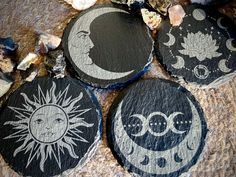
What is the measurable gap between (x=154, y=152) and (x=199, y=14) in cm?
41

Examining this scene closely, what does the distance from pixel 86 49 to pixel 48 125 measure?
22 centimetres

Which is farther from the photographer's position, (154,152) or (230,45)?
(230,45)

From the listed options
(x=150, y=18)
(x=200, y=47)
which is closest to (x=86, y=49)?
(x=150, y=18)

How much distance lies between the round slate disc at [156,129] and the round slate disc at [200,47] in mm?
60

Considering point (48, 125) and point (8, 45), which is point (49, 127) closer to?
point (48, 125)

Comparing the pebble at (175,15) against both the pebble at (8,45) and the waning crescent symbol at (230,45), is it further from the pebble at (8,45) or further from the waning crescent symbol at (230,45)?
the pebble at (8,45)

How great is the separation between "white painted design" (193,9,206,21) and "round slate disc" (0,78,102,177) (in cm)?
36

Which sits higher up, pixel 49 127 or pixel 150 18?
pixel 150 18

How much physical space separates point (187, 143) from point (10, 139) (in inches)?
16.0

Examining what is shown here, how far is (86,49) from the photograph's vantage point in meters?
0.98

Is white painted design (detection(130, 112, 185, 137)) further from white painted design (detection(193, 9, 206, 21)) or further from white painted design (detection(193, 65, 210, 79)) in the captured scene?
white painted design (detection(193, 9, 206, 21))

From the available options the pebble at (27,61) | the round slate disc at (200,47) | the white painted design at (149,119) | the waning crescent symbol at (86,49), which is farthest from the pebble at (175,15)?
the pebble at (27,61)

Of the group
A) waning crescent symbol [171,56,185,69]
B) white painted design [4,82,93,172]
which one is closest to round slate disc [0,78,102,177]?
white painted design [4,82,93,172]

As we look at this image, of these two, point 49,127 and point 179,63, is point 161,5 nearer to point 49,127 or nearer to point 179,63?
point 179,63
